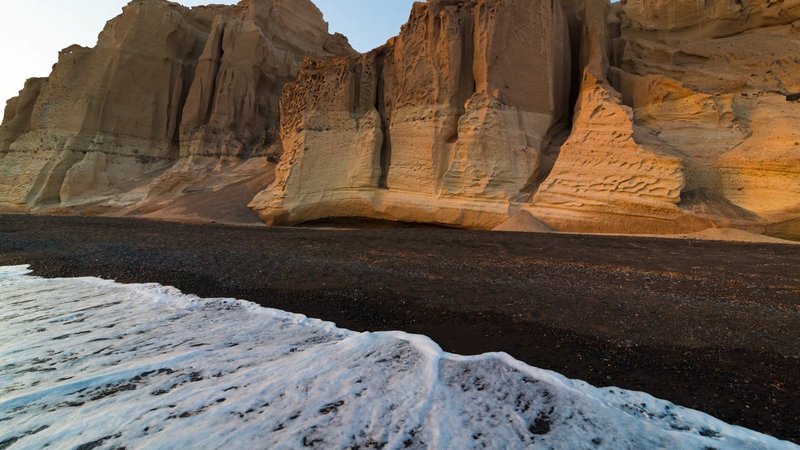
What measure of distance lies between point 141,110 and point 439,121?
72.8 ft

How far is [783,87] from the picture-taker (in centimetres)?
1137

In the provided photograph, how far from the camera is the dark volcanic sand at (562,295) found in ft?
7.78

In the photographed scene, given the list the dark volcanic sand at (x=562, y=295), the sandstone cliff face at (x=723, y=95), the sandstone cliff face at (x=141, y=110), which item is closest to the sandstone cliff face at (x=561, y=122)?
the sandstone cliff face at (x=723, y=95)

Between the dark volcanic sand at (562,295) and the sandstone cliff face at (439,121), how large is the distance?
3968mm

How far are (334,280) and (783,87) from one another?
15.2 metres

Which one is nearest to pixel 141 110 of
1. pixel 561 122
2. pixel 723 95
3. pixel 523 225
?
pixel 561 122

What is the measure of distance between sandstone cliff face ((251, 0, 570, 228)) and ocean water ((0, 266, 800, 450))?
29.8 feet

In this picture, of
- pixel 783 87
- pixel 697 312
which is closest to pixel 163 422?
pixel 697 312

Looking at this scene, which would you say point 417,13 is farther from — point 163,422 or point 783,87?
point 163,422

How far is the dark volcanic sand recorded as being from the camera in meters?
2.37

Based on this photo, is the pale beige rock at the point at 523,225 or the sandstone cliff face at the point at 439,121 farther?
the sandstone cliff face at the point at 439,121

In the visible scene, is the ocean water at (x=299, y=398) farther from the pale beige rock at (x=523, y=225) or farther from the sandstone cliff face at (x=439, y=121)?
the sandstone cliff face at (x=439, y=121)

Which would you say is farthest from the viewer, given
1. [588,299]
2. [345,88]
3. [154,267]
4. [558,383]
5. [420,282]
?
[345,88]

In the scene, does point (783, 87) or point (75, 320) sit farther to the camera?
point (783, 87)
